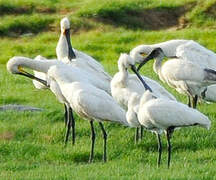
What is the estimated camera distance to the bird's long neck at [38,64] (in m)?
12.2

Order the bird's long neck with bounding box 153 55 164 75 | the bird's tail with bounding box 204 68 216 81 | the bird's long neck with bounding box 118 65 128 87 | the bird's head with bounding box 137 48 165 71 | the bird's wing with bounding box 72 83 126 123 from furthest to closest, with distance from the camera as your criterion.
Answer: the bird's long neck with bounding box 153 55 164 75 → the bird's head with bounding box 137 48 165 71 → the bird's tail with bounding box 204 68 216 81 → the bird's long neck with bounding box 118 65 128 87 → the bird's wing with bounding box 72 83 126 123

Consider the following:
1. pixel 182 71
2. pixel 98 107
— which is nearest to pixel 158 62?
pixel 182 71

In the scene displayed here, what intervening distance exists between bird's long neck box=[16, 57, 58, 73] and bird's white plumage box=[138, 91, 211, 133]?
2.71 metres

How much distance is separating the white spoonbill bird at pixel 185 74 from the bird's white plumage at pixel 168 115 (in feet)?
9.50

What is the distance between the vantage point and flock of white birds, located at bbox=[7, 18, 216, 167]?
386 inches

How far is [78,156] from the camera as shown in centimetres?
1101

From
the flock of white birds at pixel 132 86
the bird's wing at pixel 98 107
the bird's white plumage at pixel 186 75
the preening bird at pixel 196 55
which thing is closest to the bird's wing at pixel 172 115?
the flock of white birds at pixel 132 86

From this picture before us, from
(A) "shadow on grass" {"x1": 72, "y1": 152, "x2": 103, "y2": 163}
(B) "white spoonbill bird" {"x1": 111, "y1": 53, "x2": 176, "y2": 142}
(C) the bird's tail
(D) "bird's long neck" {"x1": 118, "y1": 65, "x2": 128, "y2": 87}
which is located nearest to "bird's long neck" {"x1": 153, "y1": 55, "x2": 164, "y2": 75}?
(C) the bird's tail

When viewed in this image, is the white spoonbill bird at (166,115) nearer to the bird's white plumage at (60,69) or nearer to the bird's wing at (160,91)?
the bird's wing at (160,91)

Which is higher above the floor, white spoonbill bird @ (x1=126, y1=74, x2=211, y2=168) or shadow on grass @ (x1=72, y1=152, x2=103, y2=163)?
white spoonbill bird @ (x1=126, y1=74, x2=211, y2=168)

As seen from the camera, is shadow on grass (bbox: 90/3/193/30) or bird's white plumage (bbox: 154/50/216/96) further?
shadow on grass (bbox: 90/3/193/30)

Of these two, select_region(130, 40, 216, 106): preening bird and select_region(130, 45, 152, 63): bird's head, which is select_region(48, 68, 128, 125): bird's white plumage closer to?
select_region(130, 40, 216, 106): preening bird

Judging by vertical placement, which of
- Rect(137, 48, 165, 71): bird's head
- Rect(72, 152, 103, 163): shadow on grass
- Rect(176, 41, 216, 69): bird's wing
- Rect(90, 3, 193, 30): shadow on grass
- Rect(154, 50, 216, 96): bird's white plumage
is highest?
Rect(137, 48, 165, 71): bird's head

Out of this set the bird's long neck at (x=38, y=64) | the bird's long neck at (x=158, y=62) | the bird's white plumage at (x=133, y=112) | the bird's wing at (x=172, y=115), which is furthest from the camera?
the bird's long neck at (x=158, y=62)
